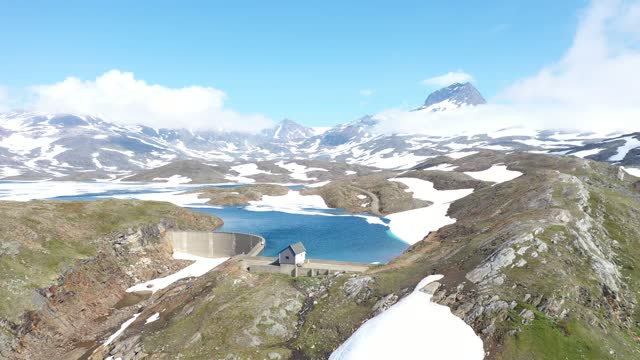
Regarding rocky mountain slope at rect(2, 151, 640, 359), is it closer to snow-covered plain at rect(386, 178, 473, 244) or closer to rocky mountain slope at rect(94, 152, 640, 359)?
rocky mountain slope at rect(94, 152, 640, 359)

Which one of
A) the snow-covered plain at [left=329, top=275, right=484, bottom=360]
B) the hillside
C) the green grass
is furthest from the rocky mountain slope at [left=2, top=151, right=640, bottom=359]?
the snow-covered plain at [left=329, top=275, right=484, bottom=360]

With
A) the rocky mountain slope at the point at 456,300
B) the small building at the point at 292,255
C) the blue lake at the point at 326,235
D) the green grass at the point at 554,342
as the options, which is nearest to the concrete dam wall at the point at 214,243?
the blue lake at the point at 326,235

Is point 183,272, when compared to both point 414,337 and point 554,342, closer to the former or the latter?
point 414,337

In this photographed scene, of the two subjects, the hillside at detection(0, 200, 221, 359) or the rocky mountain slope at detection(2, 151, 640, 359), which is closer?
the rocky mountain slope at detection(2, 151, 640, 359)

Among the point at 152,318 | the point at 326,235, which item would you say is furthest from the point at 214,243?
the point at 152,318

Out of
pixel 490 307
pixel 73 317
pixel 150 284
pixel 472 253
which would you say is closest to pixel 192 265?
pixel 150 284

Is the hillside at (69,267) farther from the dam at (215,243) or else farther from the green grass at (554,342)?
the green grass at (554,342)

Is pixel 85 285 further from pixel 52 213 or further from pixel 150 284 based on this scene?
pixel 52 213
